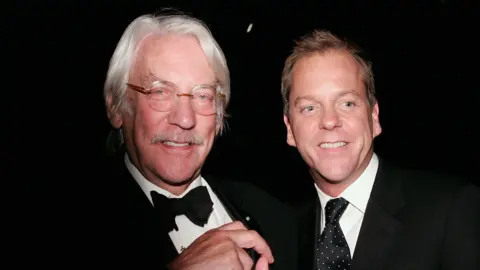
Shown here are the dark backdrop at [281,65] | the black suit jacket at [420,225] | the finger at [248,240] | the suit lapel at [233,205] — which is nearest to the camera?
the black suit jacket at [420,225]

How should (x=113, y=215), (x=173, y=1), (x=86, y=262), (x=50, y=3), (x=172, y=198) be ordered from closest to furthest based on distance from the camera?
(x=86, y=262)
(x=113, y=215)
(x=172, y=198)
(x=50, y=3)
(x=173, y=1)

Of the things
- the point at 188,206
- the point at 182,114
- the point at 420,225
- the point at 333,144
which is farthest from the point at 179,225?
the point at 420,225

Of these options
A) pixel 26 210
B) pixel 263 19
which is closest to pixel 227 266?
pixel 26 210

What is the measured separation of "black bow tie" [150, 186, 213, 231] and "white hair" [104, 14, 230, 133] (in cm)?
59

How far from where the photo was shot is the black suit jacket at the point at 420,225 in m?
2.04

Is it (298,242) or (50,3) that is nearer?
(298,242)

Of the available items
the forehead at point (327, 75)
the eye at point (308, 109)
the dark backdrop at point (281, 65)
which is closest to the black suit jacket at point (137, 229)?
the eye at point (308, 109)

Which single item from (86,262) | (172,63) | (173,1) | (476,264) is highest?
(173,1)

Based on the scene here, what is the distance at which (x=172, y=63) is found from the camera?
2408mm

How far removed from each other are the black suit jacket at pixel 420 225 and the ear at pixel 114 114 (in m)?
1.51

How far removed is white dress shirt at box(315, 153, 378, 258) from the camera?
95.4 inches

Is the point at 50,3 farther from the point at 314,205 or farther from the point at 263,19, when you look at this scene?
the point at 314,205

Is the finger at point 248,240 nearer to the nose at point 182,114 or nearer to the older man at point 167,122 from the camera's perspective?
the older man at point 167,122

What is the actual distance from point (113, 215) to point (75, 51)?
1.76 meters
